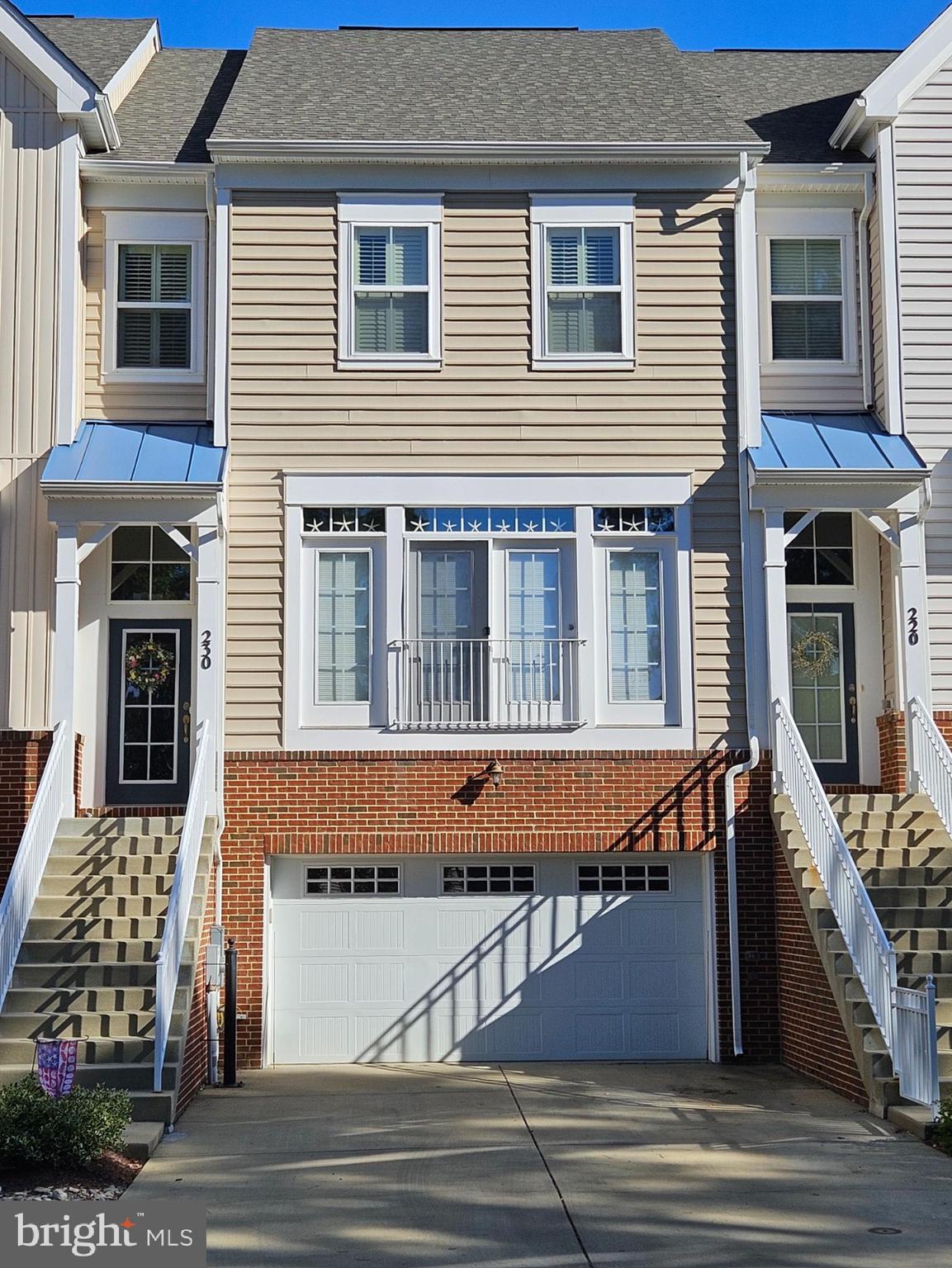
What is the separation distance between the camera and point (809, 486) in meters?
15.0

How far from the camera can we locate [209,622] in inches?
581

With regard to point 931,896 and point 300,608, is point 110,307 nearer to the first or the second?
point 300,608

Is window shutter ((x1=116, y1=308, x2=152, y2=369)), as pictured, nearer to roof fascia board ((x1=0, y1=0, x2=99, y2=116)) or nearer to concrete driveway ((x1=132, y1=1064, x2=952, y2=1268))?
roof fascia board ((x1=0, y1=0, x2=99, y2=116))

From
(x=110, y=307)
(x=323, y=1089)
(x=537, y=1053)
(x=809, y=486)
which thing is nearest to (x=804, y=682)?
(x=809, y=486)

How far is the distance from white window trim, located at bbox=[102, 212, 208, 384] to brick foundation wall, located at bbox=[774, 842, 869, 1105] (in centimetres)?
771

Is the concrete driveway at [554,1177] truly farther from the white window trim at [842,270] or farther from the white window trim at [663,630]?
the white window trim at [842,270]

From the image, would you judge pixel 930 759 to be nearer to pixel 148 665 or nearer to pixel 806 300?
pixel 806 300

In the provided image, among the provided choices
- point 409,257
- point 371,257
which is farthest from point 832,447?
point 371,257

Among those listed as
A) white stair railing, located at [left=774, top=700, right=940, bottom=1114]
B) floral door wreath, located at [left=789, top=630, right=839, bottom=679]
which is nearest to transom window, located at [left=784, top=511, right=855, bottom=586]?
floral door wreath, located at [left=789, top=630, right=839, bottom=679]

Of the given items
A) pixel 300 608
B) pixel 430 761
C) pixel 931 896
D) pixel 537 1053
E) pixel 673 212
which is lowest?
pixel 537 1053

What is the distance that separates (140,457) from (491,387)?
3.54 metres

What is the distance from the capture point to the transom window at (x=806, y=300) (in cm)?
1623

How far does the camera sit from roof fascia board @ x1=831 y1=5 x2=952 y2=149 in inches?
626

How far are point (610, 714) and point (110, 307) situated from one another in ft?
21.7
